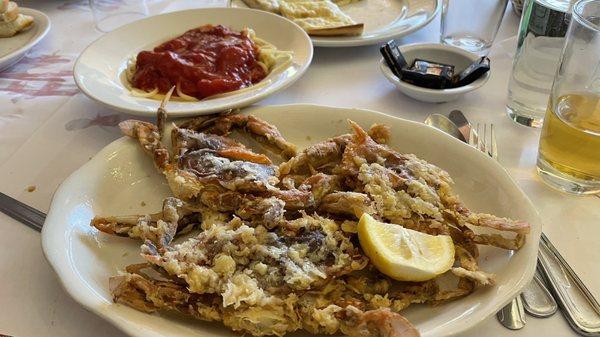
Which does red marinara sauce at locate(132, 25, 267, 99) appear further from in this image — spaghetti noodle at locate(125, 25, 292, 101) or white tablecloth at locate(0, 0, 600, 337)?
white tablecloth at locate(0, 0, 600, 337)

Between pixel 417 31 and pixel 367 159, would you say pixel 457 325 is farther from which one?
pixel 417 31

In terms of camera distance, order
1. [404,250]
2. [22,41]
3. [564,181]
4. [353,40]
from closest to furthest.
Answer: [404,250], [564,181], [353,40], [22,41]

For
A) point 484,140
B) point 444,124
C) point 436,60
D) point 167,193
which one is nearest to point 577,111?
point 484,140

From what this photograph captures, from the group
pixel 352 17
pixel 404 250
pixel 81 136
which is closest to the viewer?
pixel 404 250

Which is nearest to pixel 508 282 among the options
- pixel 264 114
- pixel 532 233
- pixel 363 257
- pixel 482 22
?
pixel 532 233

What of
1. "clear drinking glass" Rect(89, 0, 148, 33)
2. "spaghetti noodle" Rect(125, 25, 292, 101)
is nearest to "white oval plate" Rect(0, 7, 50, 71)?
"clear drinking glass" Rect(89, 0, 148, 33)

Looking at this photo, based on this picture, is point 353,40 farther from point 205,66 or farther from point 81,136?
point 81,136
